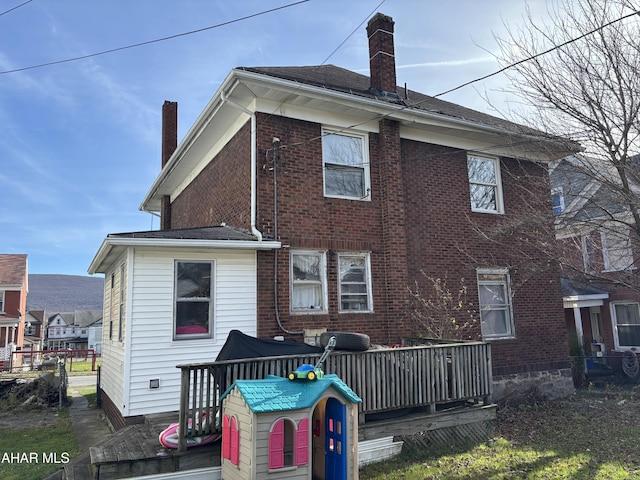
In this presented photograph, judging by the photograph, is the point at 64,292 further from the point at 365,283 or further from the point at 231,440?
the point at 231,440

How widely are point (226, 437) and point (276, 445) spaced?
0.91 meters

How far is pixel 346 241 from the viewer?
10250 millimetres

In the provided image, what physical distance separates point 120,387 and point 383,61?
9.65 meters

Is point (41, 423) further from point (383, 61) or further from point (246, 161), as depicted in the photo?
point (383, 61)

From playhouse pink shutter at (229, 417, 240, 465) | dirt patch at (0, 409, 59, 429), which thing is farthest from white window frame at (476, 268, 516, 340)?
dirt patch at (0, 409, 59, 429)

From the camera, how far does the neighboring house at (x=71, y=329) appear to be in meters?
83.6

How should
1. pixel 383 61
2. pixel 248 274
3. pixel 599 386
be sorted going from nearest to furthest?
1. pixel 248 274
2. pixel 383 61
3. pixel 599 386

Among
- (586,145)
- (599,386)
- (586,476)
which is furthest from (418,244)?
Result: (599,386)

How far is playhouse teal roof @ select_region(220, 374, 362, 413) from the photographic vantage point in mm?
5071

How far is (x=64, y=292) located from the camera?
168375 millimetres

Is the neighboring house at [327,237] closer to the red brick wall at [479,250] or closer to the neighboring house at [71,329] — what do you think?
the red brick wall at [479,250]

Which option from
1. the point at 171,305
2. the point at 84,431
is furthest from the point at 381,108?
the point at 84,431

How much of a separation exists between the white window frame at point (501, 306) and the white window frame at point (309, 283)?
4334 mm

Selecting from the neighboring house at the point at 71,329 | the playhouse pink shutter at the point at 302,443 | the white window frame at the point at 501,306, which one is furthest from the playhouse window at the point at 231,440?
the neighboring house at the point at 71,329
